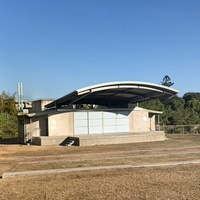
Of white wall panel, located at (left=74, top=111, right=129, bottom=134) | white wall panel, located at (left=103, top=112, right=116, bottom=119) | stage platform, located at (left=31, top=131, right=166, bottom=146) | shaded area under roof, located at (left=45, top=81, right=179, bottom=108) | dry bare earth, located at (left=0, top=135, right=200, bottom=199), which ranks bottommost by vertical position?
dry bare earth, located at (left=0, top=135, right=200, bottom=199)

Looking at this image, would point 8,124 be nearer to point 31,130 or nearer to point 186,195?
point 31,130

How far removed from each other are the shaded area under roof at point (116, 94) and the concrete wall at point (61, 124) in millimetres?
1460

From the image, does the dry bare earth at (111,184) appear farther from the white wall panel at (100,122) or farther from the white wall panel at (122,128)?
the white wall panel at (122,128)

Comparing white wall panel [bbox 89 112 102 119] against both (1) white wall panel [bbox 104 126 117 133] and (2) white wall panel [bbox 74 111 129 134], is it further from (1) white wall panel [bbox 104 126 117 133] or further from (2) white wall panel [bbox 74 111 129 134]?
(1) white wall panel [bbox 104 126 117 133]

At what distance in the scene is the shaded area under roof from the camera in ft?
85.9

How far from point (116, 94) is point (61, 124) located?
6.42m

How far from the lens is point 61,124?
1101 inches

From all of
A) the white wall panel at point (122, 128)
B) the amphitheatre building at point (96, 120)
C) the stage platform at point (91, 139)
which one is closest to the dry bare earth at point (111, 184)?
the stage platform at point (91, 139)

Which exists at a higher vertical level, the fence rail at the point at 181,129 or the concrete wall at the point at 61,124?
the concrete wall at the point at 61,124

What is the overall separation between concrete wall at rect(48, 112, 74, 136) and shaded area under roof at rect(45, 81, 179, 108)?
4.79 feet

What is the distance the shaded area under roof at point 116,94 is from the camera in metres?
26.2

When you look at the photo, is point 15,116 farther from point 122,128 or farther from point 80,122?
point 122,128

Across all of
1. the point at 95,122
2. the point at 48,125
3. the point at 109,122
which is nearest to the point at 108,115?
the point at 109,122

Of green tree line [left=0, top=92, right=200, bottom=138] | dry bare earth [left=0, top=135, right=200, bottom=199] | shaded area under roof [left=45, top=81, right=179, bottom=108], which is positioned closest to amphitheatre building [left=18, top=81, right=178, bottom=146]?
shaded area under roof [left=45, top=81, right=179, bottom=108]
